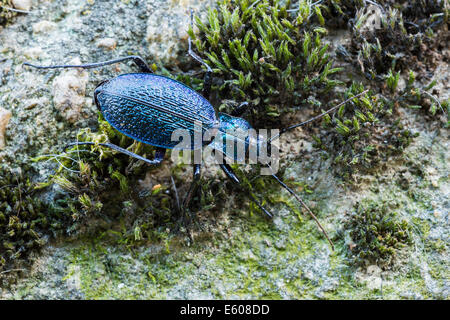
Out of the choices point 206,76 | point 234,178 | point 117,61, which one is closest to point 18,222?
point 117,61

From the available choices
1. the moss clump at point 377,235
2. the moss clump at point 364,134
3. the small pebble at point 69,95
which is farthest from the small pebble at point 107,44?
the moss clump at point 377,235

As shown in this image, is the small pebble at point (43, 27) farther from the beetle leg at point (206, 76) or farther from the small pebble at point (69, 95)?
the beetle leg at point (206, 76)

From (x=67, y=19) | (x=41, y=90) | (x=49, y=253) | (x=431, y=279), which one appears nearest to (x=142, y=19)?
(x=67, y=19)

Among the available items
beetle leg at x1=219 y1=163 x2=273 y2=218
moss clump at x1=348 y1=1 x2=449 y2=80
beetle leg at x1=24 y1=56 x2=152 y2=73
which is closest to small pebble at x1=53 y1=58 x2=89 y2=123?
beetle leg at x1=24 y1=56 x2=152 y2=73

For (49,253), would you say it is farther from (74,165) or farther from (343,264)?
(343,264)

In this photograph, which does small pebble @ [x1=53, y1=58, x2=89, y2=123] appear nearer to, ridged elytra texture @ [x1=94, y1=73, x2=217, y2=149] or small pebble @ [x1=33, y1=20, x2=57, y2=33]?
ridged elytra texture @ [x1=94, y1=73, x2=217, y2=149]

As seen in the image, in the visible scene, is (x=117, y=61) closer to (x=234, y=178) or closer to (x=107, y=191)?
(x=107, y=191)
